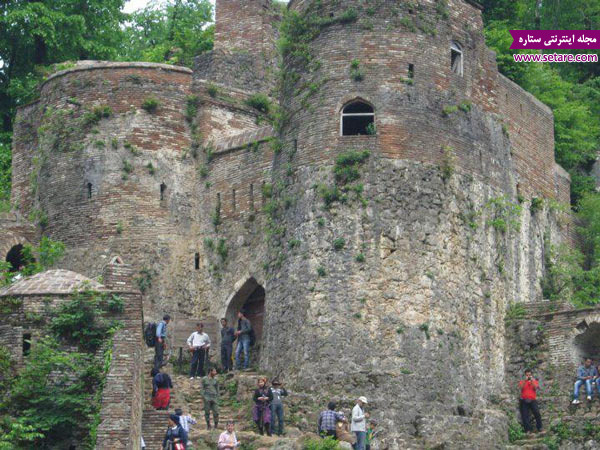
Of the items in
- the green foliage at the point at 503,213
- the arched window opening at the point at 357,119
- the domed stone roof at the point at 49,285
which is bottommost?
the domed stone roof at the point at 49,285

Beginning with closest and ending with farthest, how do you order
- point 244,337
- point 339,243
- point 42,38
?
1. point 339,243
2. point 244,337
3. point 42,38

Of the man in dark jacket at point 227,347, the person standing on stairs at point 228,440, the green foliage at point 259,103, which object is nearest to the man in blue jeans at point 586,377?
the man in dark jacket at point 227,347

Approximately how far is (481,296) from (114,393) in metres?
10.2

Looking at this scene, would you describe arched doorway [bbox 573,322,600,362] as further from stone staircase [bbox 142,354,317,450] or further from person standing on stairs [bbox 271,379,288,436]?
person standing on stairs [bbox 271,379,288,436]

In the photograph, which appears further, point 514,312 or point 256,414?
point 514,312

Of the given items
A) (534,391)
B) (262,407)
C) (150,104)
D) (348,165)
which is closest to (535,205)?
(534,391)

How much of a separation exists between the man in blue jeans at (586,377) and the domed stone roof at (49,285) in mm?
10741

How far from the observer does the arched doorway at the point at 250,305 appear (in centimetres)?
4009

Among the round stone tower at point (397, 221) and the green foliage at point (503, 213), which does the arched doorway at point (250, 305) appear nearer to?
the round stone tower at point (397, 221)

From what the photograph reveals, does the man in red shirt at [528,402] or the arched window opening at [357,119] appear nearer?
the man in red shirt at [528,402]

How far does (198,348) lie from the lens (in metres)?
37.1

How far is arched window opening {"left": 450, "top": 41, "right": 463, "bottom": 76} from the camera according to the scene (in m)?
38.3

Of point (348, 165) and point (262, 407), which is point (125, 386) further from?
point (348, 165)

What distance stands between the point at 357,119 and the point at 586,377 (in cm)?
761
